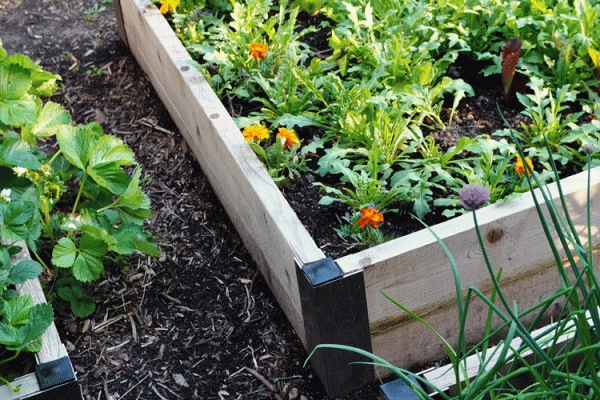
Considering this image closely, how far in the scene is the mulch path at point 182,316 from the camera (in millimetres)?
2018

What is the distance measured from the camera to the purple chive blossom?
1.02 meters

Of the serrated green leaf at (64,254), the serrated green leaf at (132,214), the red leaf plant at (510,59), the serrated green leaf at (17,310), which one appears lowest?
the serrated green leaf at (132,214)

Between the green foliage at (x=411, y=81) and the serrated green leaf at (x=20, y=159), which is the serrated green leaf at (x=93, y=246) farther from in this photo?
the green foliage at (x=411, y=81)

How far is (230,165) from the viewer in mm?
2215

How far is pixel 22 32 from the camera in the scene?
3.73 meters

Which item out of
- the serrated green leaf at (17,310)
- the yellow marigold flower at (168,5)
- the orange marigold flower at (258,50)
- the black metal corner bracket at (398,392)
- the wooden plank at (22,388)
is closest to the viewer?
the black metal corner bracket at (398,392)

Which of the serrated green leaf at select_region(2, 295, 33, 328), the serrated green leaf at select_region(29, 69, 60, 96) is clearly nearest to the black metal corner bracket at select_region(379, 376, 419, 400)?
the serrated green leaf at select_region(2, 295, 33, 328)

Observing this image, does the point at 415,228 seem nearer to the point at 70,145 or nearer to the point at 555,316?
the point at 555,316

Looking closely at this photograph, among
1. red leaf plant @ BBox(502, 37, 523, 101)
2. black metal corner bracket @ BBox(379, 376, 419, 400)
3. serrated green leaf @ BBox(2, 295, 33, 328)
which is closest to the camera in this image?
black metal corner bracket @ BBox(379, 376, 419, 400)

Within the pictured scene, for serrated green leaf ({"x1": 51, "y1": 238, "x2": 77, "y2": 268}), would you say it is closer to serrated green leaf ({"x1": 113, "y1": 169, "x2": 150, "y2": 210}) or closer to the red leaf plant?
serrated green leaf ({"x1": 113, "y1": 169, "x2": 150, "y2": 210})

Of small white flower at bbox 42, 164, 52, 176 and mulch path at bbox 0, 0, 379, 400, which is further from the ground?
small white flower at bbox 42, 164, 52, 176

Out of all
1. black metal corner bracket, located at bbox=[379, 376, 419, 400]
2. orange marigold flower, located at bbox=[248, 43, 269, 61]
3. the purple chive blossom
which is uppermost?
the purple chive blossom

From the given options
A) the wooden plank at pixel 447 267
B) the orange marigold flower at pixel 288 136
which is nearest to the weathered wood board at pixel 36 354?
the wooden plank at pixel 447 267

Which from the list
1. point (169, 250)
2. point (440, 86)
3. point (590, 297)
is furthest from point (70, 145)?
point (590, 297)
